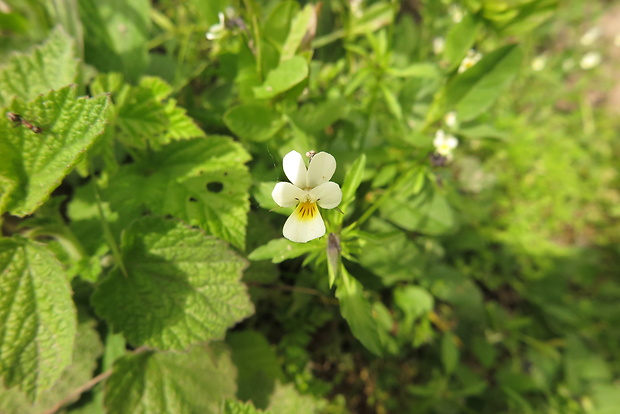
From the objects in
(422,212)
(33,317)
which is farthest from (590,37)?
(33,317)

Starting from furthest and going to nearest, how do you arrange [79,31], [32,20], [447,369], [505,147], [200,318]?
[505,147] → [447,369] → [32,20] → [79,31] → [200,318]

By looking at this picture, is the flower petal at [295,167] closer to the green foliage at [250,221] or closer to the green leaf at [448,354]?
the green foliage at [250,221]

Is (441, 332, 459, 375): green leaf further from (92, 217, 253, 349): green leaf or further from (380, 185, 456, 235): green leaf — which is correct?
(92, 217, 253, 349): green leaf

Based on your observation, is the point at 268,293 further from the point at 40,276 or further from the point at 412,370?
the point at 412,370

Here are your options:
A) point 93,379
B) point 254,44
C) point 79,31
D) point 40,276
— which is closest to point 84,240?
point 40,276

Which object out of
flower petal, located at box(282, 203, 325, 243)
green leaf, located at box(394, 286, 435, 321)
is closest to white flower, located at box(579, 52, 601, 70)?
green leaf, located at box(394, 286, 435, 321)

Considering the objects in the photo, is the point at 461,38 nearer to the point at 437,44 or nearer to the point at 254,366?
the point at 437,44
